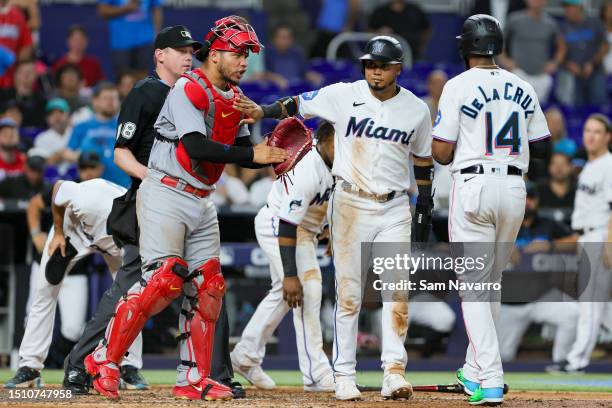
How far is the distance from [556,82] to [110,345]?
1041 centimetres

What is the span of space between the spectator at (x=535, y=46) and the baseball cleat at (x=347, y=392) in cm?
910

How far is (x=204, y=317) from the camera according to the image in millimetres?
6469

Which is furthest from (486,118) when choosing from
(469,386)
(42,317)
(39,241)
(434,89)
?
(434,89)

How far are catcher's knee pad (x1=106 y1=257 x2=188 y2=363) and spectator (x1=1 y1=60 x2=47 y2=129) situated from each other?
7063 mm

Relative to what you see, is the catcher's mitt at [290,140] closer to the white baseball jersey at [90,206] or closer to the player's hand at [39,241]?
the white baseball jersey at [90,206]

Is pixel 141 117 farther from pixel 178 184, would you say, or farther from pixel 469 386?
pixel 469 386

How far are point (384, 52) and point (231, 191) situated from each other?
5454 mm

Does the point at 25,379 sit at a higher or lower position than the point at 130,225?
lower

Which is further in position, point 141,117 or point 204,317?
point 141,117

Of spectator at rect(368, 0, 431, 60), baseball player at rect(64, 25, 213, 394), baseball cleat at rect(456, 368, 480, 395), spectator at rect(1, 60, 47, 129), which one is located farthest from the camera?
spectator at rect(368, 0, 431, 60)

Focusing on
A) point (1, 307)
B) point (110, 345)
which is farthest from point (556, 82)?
point (110, 345)

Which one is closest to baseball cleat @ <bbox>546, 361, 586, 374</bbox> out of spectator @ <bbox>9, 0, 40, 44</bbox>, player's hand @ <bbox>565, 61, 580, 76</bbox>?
player's hand @ <bbox>565, 61, 580, 76</bbox>

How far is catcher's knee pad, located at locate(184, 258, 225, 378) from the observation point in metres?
6.46

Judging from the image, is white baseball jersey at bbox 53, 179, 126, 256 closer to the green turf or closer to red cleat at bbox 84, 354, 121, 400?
red cleat at bbox 84, 354, 121, 400
